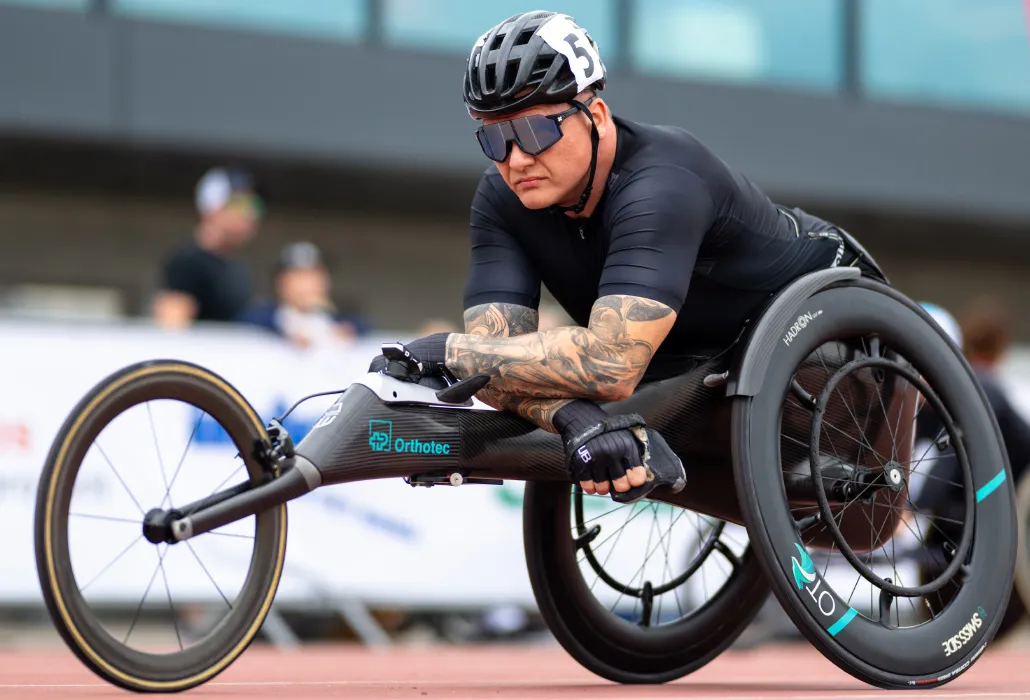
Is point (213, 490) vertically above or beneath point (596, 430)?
beneath

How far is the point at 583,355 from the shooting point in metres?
3.88

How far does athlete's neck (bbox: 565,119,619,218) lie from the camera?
410cm

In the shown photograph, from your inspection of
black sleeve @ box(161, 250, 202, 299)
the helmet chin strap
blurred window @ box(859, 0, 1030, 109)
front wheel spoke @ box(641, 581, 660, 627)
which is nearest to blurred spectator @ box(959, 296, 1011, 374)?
front wheel spoke @ box(641, 581, 660, 627)

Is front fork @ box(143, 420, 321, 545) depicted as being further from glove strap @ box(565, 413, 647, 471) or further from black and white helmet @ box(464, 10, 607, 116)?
black and white helmet @ box(464, 10, 607, 116)

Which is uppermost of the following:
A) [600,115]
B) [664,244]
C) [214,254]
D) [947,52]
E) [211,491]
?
[947,52]

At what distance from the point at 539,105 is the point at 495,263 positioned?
22.2 inches

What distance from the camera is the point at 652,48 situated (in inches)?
532

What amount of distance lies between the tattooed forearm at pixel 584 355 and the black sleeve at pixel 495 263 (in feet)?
1.40

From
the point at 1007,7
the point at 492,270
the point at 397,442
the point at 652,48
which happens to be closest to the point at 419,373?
the point at 397,442

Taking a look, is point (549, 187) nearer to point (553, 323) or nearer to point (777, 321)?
point (777, 321)

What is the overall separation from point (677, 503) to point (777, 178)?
9741 millimetres

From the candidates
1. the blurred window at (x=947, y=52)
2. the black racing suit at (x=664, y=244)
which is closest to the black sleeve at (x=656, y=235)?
the black racing suit at (x=664, y=244)

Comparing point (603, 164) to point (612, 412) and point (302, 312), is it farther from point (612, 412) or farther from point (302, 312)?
point (302, 312)

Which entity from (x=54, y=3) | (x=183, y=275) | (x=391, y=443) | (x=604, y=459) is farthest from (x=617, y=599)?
(x=54, y=3)
